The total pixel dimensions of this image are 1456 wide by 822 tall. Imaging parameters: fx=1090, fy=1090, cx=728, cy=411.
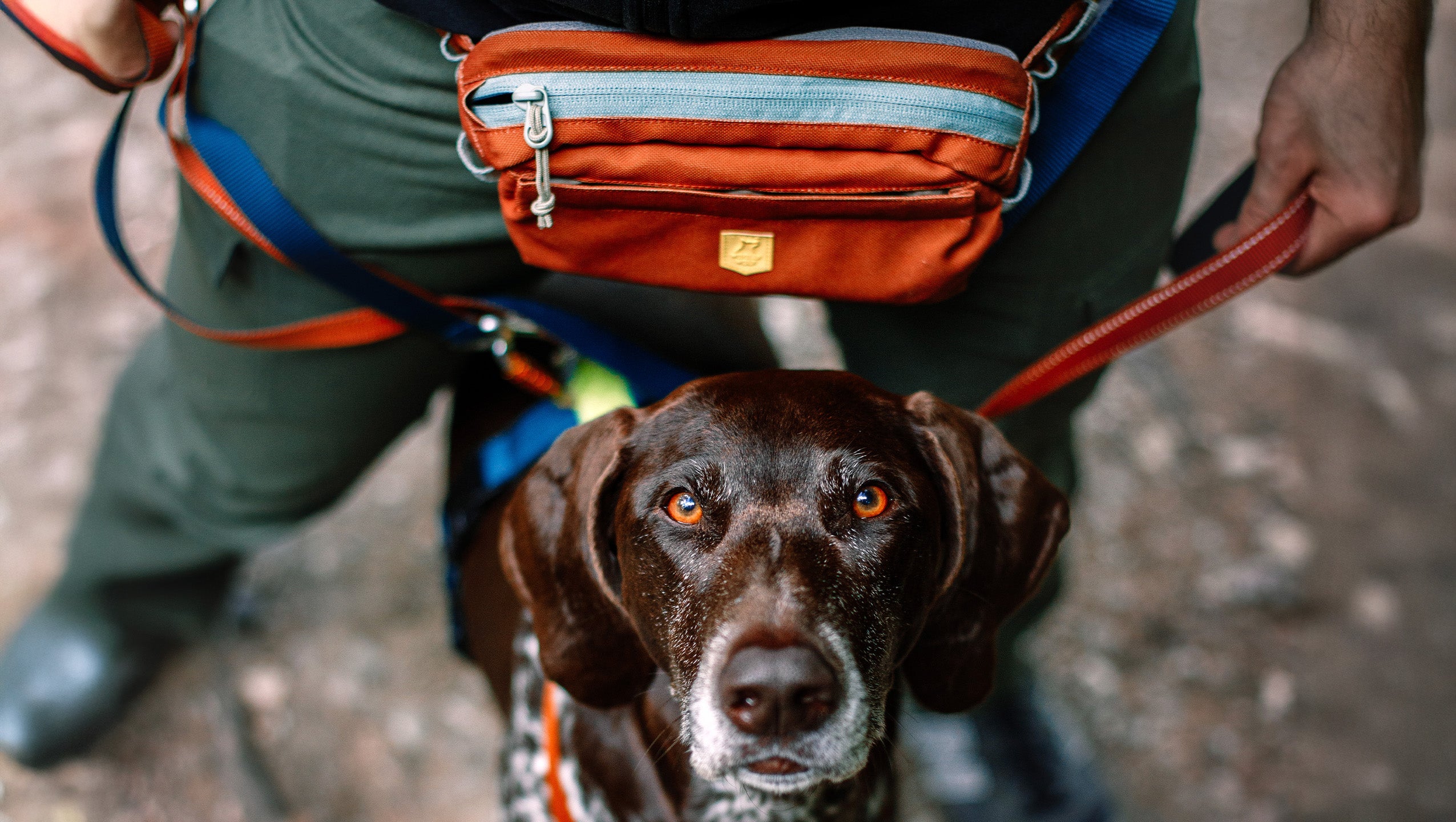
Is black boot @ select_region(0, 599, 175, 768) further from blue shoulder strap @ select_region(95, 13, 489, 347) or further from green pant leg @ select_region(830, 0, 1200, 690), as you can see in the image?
green pant leg @ select_region(830, 0, 1200, 690)

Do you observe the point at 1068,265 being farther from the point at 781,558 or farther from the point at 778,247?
the point at 781,558

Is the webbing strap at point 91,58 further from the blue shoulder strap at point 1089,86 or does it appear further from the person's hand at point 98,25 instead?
the blue shoulder strap at point 1089,86

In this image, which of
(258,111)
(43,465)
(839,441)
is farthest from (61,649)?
(839,441)

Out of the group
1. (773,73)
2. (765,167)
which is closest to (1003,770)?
(765,167)

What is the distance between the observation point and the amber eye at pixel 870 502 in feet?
5.41

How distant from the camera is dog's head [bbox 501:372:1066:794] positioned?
5.09 ft

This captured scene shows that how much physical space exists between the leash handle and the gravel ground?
5.51 feet

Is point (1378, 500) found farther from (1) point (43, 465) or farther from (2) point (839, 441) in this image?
(1) point (43, 465)

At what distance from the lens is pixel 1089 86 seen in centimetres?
172

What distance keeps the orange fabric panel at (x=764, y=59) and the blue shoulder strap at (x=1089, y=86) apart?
0.62 feet

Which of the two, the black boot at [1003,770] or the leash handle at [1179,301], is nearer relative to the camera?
the leash handle at [1179,301]

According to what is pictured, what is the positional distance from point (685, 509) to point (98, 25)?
3.85 feet

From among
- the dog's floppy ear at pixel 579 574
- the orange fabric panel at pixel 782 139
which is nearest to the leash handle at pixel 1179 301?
the orange fabric panel at pixel 782 139

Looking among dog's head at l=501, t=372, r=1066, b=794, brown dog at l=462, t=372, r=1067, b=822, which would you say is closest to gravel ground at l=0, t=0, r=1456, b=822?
brown dog at l=462, t=372, r=1067, b=822
